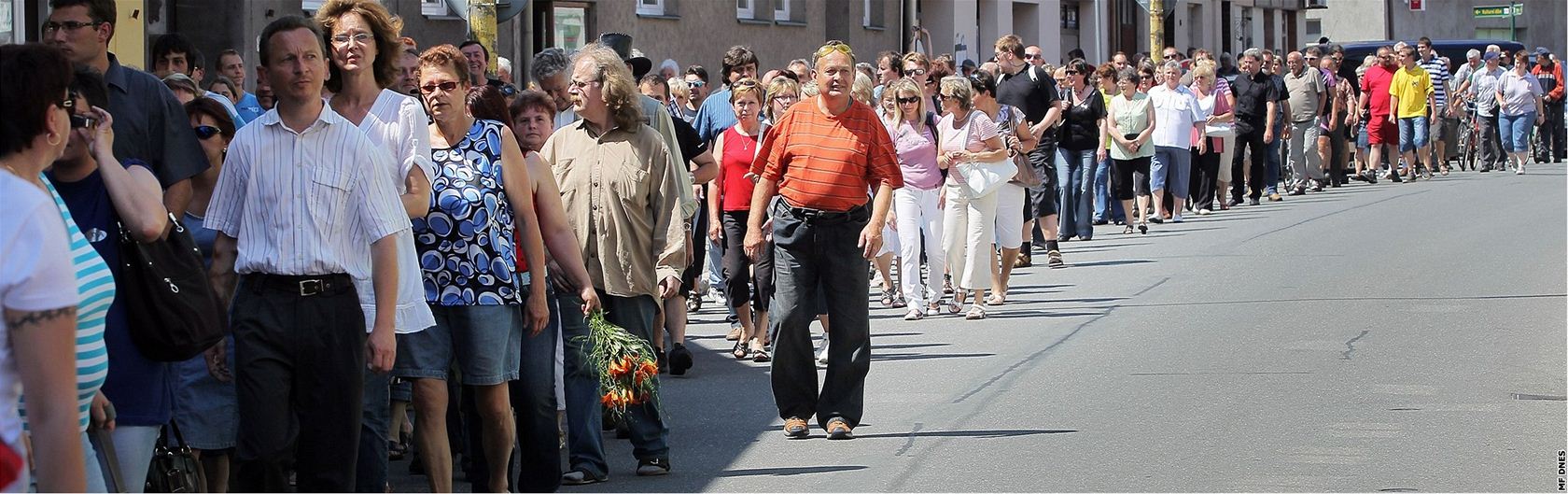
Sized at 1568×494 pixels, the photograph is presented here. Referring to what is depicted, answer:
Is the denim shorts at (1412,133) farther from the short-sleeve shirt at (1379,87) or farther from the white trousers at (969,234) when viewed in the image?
the white trousers at (969,234)

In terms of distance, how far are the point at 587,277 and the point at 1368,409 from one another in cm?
367

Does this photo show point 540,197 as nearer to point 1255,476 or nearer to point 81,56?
point 81,56

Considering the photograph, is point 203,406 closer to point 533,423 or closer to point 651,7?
point 533,423

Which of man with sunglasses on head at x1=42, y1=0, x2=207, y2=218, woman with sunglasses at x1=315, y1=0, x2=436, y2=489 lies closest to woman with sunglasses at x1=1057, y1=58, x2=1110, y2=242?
woman with sunglasses at x1=315, y1=0, x2=436, y2=489

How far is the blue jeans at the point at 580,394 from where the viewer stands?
736cm

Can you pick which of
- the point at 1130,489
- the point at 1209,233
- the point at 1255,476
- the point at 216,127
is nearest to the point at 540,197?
the point at 216,127

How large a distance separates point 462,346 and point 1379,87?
71.8ft

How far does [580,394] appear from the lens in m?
7.41

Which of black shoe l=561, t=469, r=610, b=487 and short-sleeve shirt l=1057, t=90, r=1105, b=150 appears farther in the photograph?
Answer: short-sleeve shirt l=1057, t=90, r=1105, b=150

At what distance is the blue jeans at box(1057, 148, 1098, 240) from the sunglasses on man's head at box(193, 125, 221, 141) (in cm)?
1176

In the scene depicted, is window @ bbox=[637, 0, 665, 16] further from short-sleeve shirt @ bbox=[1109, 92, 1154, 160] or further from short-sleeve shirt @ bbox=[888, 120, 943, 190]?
short-sleeve shirt @ bbox=[888, 120, 943, 190]

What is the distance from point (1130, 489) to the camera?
708cm

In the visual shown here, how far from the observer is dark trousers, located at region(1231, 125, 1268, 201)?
2223 centimetres

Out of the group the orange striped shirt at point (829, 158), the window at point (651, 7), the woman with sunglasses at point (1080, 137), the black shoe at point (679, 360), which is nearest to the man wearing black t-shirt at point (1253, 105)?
the woman with sunglasses at point (1080, 137)
